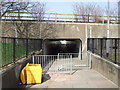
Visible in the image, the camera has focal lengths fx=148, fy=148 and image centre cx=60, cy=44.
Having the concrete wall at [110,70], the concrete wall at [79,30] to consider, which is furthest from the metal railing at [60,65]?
the concrete wall at [79,30]

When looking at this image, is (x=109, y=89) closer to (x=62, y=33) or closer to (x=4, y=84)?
(x=4, y=84)

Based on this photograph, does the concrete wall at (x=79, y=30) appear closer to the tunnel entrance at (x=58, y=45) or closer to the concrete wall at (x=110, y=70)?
the tunnel entrance at (x=58, y=45)

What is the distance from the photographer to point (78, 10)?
35406 mm

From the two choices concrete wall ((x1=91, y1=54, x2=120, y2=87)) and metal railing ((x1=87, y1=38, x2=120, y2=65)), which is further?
metal railing ((x1=87, y1=38, x2=120, y2=65))

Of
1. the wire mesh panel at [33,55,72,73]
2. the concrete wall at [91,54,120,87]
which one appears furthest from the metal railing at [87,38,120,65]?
the wire mesh panel at [33,55,72,73]

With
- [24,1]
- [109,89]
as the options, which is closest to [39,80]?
[109,89]

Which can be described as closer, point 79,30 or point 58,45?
point 79,30

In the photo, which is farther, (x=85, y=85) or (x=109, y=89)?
(x=85, y=85)

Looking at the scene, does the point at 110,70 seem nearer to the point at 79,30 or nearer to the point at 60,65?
the point at 60,65

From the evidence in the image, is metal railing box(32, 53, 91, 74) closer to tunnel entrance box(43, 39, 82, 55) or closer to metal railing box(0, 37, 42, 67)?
metal railing box(0, 37, 42, 67)

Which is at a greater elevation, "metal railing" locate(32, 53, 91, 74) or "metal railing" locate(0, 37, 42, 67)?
"metal railing" locate(0, 37, 42, 67)

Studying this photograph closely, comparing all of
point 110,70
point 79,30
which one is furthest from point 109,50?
point 79,30

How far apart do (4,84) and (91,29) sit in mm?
12795

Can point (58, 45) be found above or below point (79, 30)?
below
